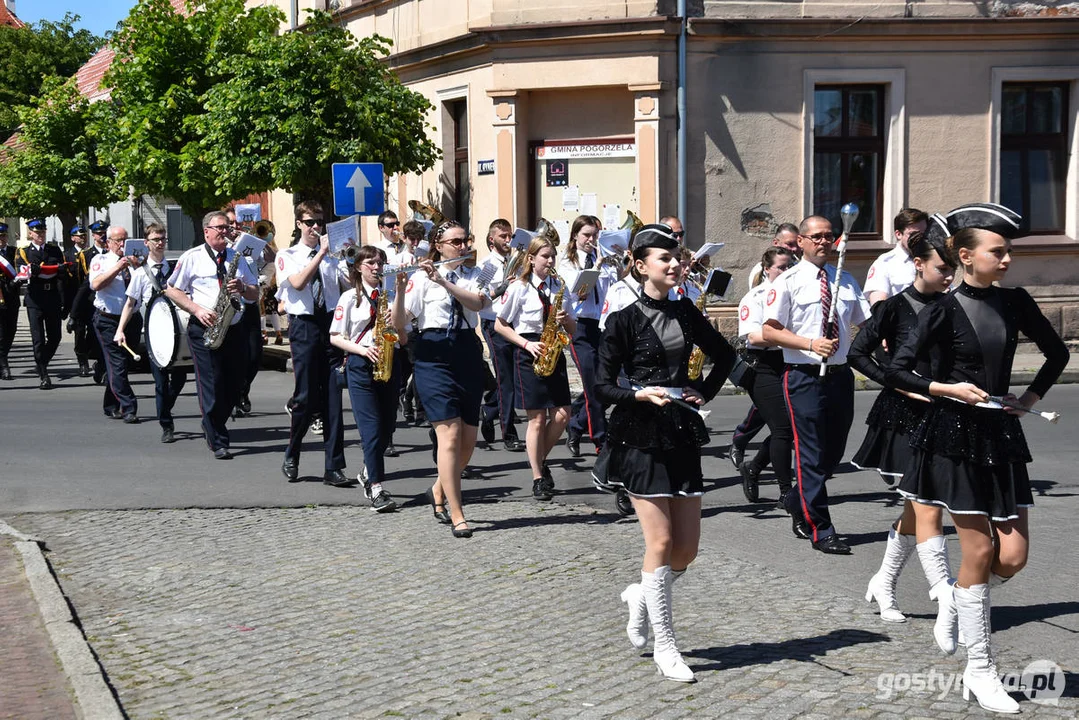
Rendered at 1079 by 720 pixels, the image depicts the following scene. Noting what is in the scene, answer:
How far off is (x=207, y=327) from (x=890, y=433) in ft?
21.8

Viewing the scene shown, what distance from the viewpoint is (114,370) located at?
14.0 metres

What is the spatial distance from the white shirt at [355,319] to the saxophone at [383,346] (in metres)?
0.11

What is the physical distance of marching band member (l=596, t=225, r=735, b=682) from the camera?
570 cm

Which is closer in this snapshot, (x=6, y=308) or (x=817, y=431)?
(x=817, y=431)

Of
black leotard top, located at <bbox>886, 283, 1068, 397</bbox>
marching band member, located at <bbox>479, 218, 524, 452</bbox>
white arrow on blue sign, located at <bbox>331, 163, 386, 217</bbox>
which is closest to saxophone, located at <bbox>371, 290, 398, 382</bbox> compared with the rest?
marching band member, located at <bbox>479, 218, 524, 452</bbox>

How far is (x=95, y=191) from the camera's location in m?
41.2

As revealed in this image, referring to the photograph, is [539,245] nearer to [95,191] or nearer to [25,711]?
[25,711]

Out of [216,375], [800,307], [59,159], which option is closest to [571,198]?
[216,375]

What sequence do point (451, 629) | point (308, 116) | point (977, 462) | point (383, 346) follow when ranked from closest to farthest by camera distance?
1. point (977, 462)
2. point (451, 629)
3. point (383, 346)
4. point (308, 116)

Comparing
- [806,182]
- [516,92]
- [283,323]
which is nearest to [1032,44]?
[806,182]

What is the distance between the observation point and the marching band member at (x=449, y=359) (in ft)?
27.7

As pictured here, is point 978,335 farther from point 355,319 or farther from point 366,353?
point 355,319

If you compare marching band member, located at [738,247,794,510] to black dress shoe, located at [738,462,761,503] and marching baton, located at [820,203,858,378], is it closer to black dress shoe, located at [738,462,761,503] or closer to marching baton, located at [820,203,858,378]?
marching baton, located at [820,203,858,378]

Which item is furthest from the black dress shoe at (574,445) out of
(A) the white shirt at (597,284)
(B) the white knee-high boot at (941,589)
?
(B) the white knee-high boot at (941,589)
